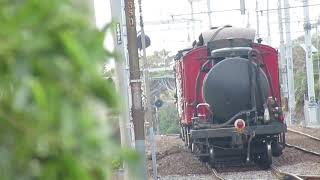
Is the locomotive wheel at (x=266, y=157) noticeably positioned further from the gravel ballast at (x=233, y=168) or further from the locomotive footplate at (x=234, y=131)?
the locomotive footplate at (x=234, y=131)

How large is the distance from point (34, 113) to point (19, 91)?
0.13ft

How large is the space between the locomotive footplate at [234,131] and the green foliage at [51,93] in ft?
44.8

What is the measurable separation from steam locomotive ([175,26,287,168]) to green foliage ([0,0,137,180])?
534 inches

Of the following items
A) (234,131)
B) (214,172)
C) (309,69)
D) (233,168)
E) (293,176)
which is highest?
(309,69)

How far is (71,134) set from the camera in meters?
0.93

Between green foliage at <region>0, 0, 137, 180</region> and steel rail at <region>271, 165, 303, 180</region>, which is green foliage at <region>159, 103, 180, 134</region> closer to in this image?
steel rail at <region>271, 165, 303, 180</region>

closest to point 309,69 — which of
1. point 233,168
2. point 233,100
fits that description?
point 233,168

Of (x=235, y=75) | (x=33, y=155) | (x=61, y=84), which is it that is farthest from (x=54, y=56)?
(x=235, y=75)

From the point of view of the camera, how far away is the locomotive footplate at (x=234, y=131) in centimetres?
1455

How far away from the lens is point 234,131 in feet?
48.0

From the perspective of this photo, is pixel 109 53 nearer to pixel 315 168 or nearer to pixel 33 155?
pixel 33 155

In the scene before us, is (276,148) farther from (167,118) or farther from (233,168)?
(167,118)

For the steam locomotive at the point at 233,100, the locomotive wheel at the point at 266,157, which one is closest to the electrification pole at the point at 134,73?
the steam locomotive at the point at 233,100

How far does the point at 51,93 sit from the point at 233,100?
46.3 ft
